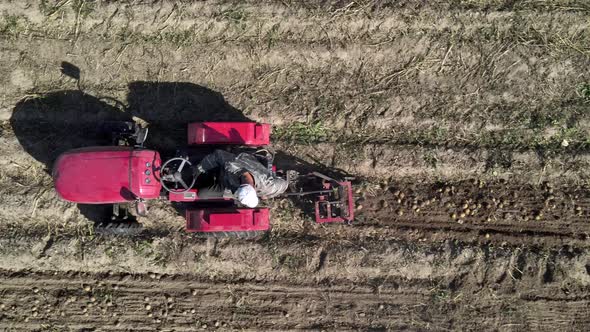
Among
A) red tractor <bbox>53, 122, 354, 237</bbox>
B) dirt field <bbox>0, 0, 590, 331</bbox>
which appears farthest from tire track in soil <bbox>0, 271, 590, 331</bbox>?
red tractor <bbox>53, 122, 354, 237</bbox>

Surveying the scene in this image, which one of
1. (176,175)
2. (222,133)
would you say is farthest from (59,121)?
(222,133)

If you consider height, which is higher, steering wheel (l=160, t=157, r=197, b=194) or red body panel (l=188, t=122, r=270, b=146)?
red body panel (l=188, t=122, r=270, b=146)

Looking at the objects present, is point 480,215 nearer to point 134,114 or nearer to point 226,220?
point 226,220

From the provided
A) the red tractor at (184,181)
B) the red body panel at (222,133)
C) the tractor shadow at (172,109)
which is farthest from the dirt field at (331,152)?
the red body panel at (222,133)

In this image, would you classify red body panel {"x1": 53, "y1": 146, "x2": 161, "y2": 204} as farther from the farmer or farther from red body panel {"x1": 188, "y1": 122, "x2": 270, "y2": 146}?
red body panel {"x1": 188, "y1": 122, "x2": 270, "y2": 146}

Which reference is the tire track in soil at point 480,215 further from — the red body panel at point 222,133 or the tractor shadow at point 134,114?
the red body panel at point 222,133

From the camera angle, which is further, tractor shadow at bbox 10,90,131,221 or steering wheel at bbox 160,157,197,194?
tractor shadow at bbox 10,90,131,221
